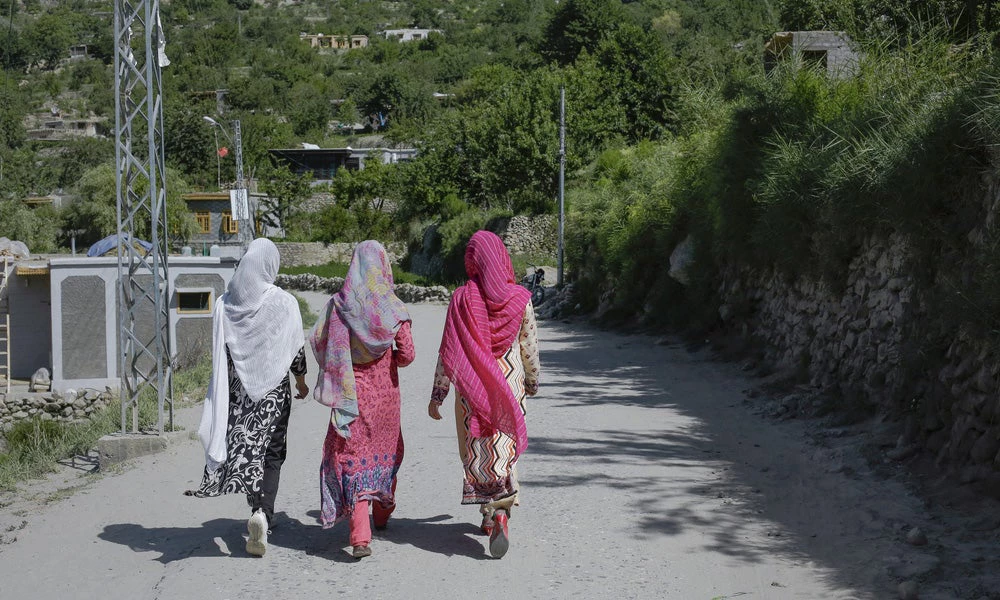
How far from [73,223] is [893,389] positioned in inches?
2125

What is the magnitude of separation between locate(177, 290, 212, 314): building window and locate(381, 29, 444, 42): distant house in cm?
12491

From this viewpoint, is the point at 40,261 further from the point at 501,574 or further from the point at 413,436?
the point at 501,574

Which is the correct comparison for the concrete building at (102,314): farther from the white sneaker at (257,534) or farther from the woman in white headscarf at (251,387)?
the white sneaker at (257,534)

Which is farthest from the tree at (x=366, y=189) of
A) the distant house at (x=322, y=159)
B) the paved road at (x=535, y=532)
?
the paved road at (x=535, y=532)

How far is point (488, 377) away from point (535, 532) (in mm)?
1183

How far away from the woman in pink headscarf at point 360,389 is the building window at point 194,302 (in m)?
17.0

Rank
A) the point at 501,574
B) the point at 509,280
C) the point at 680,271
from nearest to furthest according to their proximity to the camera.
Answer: the point at 501,574 < the point at 509,280 < the point at 680,271

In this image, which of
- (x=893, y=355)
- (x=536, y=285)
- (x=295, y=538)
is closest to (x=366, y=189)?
(x=536, y=285)

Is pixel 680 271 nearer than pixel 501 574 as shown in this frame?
No

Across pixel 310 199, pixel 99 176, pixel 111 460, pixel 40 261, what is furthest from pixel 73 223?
pixel 111 460

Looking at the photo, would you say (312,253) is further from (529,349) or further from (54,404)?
(529,349)

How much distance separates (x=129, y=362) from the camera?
33.9 ft

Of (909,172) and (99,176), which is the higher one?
(99,176)

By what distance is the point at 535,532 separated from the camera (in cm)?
609
